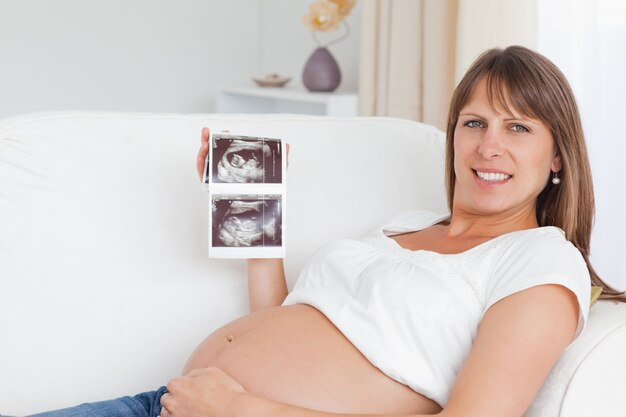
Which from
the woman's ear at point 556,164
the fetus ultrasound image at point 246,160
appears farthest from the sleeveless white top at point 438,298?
the fetus ultrasound image at point 246,160

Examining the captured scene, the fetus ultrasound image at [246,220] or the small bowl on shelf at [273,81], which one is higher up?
the small bowl on shelf at [273,81]

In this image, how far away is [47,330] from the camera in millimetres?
1472

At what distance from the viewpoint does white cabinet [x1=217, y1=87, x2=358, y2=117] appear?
10.6 ft

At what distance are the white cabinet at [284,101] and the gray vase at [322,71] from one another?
0.17 feet

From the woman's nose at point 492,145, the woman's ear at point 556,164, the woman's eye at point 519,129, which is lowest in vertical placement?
the woman's ear at point 556,164

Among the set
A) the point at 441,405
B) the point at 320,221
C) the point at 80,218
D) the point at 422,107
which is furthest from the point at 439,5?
the point at 441,405

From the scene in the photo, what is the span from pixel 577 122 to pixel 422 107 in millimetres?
1526

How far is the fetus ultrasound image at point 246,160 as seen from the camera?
148 centimetres

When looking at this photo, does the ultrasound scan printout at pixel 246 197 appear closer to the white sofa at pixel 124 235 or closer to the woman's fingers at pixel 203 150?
the woman's fingers at pixel 203 150

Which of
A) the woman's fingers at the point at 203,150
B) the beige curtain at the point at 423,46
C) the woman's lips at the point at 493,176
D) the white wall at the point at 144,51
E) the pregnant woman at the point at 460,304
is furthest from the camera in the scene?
the white wall at the point at 144,51

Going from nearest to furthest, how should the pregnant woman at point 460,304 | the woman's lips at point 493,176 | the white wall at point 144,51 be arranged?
the pregnant woman at point 460,304
the woman's lips at point 493,176
the white wall at point 144,51

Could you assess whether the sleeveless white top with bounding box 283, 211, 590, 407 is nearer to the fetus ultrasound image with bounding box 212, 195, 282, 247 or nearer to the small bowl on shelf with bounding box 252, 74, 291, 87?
the fetus ultrasound image with bounding box 212, 195, 282, 247

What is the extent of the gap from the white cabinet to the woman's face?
5.83 ft

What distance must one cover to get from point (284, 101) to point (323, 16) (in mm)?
941
